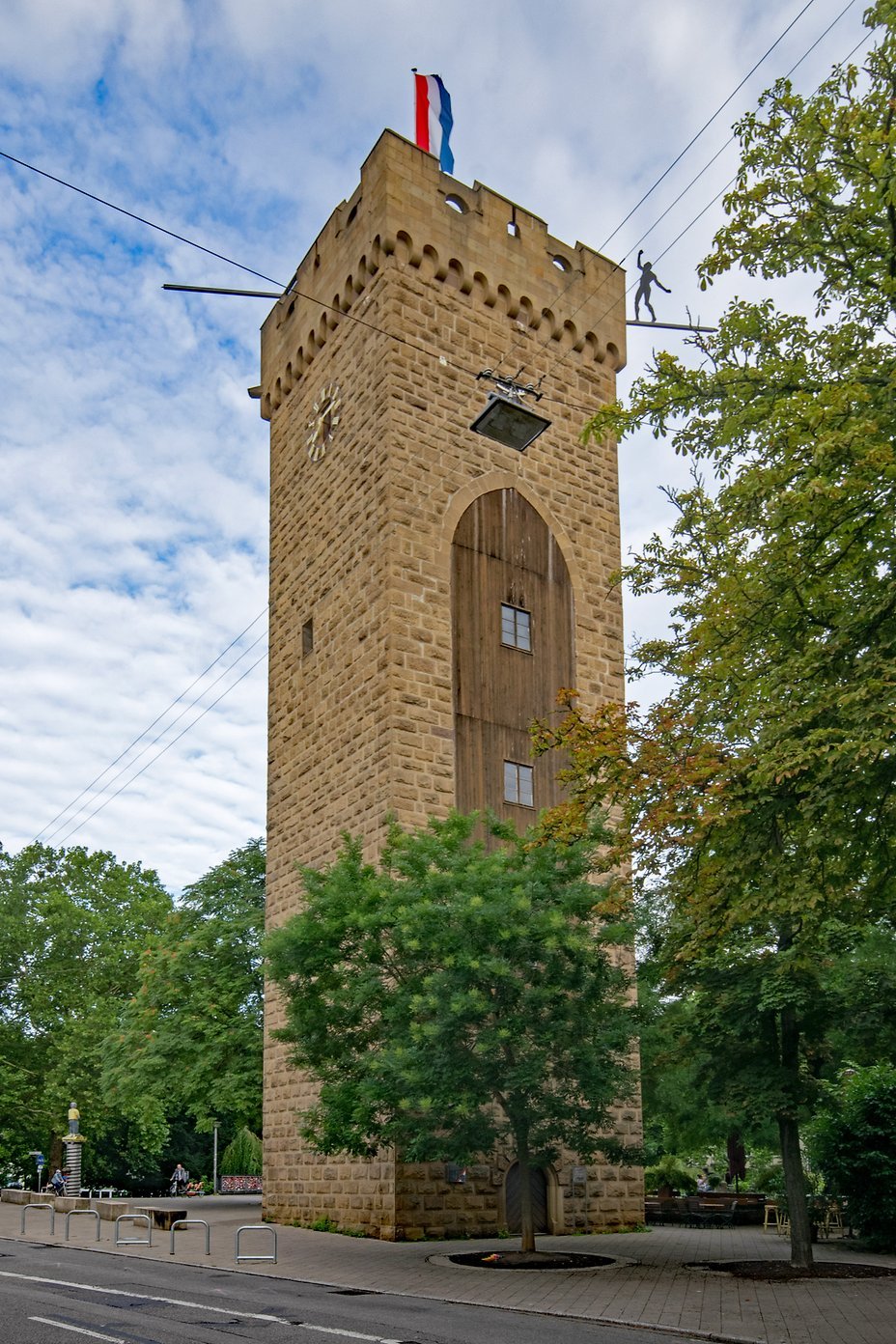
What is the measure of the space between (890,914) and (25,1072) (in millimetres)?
35553

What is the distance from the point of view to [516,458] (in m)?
24.8

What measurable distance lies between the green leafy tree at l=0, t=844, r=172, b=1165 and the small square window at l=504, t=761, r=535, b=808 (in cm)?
2315

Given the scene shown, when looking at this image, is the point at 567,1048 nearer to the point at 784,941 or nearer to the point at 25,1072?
the point at 784,941

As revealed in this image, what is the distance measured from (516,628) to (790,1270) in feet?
38.9

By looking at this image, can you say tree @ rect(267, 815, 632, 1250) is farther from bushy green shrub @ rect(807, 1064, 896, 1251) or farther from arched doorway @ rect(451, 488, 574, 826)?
bushy green shrub @ rect(807, 1064, 896, 1251)

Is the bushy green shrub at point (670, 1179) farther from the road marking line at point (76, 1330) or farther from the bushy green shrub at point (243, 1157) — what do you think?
the road marking line at point (76, 1330)

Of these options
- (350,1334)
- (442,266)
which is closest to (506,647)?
(442,266)

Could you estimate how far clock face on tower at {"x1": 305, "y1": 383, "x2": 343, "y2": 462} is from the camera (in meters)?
25.4

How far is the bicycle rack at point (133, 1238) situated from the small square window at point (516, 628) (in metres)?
11.4

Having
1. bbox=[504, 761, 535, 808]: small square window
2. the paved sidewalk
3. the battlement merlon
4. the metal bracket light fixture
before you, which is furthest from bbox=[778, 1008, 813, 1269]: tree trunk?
the battlement merlon

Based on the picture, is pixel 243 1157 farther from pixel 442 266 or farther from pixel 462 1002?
pixel 462 1002

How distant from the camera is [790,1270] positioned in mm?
15594

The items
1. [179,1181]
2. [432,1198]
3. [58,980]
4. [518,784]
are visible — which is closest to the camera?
[432,1198]

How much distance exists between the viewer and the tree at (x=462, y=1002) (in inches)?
608
